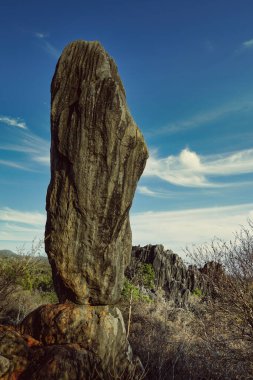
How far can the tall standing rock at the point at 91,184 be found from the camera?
7297mm

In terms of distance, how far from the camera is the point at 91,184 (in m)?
7.32

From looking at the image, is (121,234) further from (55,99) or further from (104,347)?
(55,99)

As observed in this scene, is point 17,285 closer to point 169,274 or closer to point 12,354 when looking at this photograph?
point 12,354

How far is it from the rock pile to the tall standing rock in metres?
0.02

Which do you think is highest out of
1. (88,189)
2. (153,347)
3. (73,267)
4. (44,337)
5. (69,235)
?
(88,189)

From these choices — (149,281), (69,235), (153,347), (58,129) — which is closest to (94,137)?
(58,129)

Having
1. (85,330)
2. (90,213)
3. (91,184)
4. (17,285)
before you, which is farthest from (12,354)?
(17,285)

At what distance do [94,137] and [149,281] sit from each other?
1471 cm

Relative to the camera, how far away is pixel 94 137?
729 cm

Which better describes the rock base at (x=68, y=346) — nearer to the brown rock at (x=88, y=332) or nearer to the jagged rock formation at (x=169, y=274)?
the brown rock at (x=88, y=332)

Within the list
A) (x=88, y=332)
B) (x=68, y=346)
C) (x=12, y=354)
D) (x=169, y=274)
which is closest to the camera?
(x=12, y=354)

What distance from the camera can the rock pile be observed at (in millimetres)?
7289

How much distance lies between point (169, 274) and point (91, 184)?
1545 centimetres

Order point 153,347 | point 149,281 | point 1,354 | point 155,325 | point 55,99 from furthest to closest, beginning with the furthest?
point 149,281 → point 155,325 → point 153,347 → point 55,99 → point 1,354
